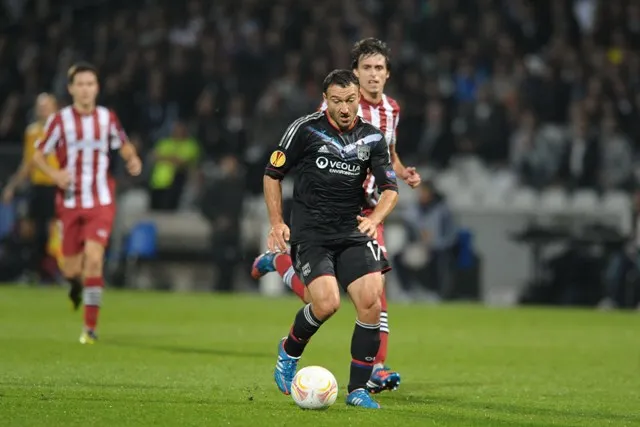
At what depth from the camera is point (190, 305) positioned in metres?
18.5

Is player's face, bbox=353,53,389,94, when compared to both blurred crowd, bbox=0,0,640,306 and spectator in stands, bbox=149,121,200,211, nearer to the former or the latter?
blurred crowd, bbox=0,0,640,306

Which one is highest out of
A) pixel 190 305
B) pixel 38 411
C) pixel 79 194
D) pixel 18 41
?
pixel 18 41

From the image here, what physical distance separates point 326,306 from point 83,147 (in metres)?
5.33

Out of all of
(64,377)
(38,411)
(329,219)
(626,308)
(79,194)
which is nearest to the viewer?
(38,411)

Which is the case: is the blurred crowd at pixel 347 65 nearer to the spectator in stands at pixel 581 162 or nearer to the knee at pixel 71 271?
the spectator in stands at pixel 581 162

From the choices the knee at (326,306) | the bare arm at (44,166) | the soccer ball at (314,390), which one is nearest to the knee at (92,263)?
the bare arm at (44,166)

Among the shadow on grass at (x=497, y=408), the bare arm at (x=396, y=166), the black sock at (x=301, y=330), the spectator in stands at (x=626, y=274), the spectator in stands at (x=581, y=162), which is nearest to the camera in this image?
the shadow on grass at (x=497, y=408)

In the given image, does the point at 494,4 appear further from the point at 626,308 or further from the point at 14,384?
the point at 14,384

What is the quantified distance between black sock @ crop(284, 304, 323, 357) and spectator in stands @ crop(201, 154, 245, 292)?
13.0 metres

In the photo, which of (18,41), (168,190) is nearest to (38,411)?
(168,190)

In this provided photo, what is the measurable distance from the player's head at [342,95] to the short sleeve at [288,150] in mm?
239

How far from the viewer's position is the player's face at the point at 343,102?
8.10m

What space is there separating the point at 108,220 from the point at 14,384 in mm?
4068

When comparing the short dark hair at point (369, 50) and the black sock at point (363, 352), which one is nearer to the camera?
the black sock at point (363, 352)
